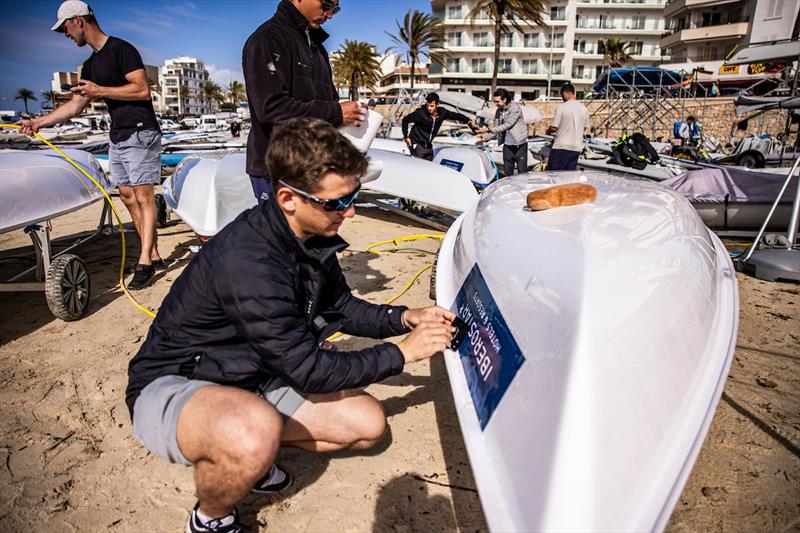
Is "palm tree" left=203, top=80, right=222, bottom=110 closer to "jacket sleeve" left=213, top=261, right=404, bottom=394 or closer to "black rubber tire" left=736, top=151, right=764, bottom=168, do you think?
"black rubber tire" left=736, top=151, right=764, bottom=168

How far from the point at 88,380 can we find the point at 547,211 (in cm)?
283

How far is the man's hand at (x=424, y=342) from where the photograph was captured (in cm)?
173

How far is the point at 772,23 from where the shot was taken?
34.6 meters

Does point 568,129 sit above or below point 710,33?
below

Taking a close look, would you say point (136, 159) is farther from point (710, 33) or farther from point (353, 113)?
point (710, 33)

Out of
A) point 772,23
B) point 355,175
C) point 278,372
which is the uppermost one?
point 772,23

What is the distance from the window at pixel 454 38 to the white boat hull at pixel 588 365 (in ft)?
174

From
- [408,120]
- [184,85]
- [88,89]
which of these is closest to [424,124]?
[408,120]

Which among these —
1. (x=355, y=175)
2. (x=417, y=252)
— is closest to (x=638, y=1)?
(x=417, y=252)

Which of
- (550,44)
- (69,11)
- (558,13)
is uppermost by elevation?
(558,13)

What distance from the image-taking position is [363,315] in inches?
83.0

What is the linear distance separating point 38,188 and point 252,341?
3.26m

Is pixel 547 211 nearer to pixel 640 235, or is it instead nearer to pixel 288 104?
pixel 640 235

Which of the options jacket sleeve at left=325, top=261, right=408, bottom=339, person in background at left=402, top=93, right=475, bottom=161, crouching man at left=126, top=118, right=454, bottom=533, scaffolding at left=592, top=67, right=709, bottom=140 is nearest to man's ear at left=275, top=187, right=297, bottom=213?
crouching man at left=126, top=118, right=454, bottom=533
